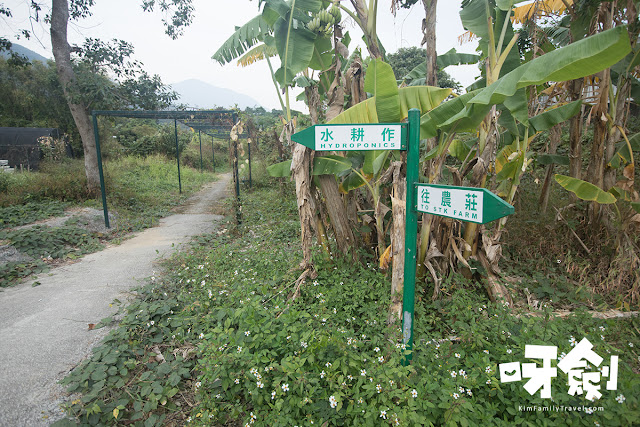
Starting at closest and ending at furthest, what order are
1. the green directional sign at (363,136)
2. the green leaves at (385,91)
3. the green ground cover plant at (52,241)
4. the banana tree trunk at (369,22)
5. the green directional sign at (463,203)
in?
the green directional sign at (463,203), the green directional sign at (363,136), the green leaves at (385,91), the banana tree trunk at (369,22), the green ground cover plant at (52,241)

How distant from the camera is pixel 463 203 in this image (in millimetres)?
1673

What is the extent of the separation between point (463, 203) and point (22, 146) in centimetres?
1701

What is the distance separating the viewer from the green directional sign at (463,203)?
153 centimetres

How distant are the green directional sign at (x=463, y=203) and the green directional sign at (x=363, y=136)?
325mm

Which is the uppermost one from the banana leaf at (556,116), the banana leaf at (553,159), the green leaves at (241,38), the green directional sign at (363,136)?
the green leaves at (241,38)

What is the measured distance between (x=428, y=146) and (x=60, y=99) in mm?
20530

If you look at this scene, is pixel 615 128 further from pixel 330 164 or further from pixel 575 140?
pixel 330 164

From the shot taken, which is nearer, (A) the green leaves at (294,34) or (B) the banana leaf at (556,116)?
(B) the banana leaf at (556,116)

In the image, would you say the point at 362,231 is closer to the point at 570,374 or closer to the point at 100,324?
the point at 570,374

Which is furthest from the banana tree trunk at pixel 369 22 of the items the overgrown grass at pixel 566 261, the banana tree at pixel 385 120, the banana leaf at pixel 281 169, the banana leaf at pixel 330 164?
the overgrown grass at pixel 566 261

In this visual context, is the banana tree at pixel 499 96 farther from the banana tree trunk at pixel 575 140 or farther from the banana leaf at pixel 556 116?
the banana tree trunk at pixel 575 140

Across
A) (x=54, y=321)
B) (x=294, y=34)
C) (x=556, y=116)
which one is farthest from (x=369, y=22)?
(x=54, y=321)

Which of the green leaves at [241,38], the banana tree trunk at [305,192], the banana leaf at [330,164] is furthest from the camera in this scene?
the green leaves at [241,38]

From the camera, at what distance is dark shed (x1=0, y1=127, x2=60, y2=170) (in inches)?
502
